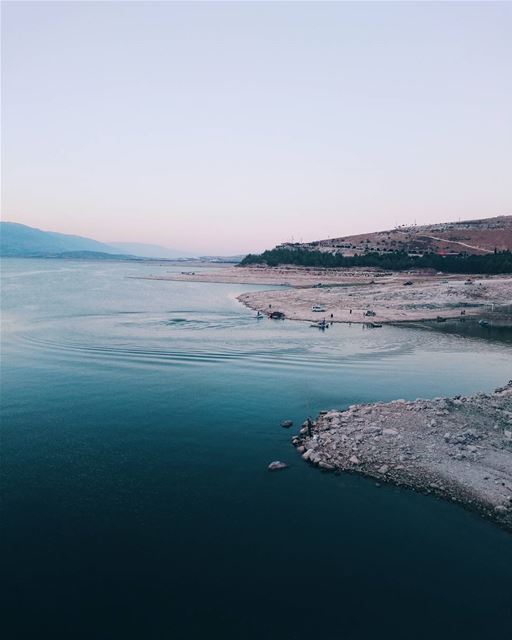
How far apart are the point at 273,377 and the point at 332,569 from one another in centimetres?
2675

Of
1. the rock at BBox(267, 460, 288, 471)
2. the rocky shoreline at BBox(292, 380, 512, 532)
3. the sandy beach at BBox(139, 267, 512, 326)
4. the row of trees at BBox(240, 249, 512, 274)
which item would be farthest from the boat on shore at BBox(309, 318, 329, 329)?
the row of trees at BBox(240, 249, 512, 274)

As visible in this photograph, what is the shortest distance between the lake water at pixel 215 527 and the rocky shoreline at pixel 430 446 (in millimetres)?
1162

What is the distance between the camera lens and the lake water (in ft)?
54.0

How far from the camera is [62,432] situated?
31.4 m

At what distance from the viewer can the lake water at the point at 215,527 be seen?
54.0 ft

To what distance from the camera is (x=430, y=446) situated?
28.0 metres

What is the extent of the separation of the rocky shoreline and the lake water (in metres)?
1.16

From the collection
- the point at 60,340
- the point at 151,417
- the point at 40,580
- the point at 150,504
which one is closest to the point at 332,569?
the point at 150,504

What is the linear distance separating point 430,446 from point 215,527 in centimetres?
1458

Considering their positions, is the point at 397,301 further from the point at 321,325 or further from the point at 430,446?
the point at 430,446

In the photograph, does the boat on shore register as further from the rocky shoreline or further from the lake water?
the rocky shoreline

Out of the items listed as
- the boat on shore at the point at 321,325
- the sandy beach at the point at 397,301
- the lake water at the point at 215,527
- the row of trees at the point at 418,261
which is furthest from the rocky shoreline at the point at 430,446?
the row of trees at the point at 418,261

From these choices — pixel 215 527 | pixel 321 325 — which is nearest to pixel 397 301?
pixel 321 325

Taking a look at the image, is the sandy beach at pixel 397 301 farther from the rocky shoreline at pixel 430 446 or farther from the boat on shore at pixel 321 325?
the rocky shoreline at pixel 430 446
